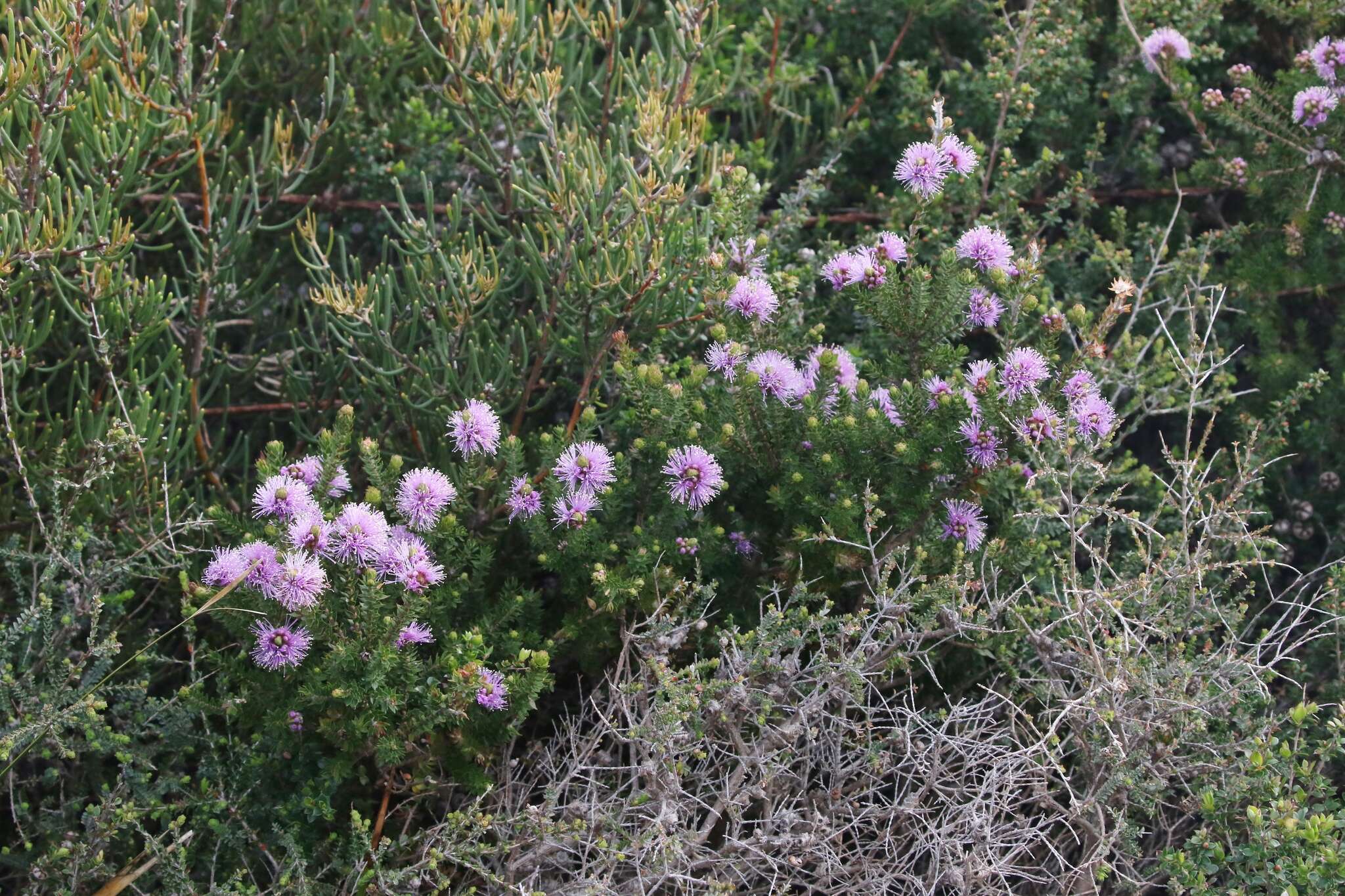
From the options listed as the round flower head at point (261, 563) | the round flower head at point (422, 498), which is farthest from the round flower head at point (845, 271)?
the round flower head at point (261, 563)

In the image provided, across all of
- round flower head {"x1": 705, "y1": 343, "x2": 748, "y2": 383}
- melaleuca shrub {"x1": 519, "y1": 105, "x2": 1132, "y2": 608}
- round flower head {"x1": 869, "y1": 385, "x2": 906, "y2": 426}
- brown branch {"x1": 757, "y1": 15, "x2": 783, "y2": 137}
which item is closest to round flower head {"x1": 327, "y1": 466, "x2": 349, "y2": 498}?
melaleuca shrub {"x1": 519, "y1": 105, "x2": 1132, "y2": 608}

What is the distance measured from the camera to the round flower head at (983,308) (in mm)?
2490

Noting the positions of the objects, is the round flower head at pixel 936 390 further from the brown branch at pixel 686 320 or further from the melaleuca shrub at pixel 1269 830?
the melaleuca shrub at pixel 1269 830

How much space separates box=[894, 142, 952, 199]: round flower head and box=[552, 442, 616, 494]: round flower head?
34.7 inches

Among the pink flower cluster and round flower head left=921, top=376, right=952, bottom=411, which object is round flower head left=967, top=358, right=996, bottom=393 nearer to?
round flower head left=921, top=376, right=952, bottom=411

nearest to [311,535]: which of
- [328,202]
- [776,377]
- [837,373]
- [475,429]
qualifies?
[475,429]

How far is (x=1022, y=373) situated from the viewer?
93.2 inches

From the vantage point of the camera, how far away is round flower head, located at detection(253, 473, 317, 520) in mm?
2219

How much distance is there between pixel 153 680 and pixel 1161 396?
2.54 meters

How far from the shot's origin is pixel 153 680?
278 cm

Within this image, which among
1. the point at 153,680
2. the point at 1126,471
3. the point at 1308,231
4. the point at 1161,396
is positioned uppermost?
the point at 1308,231

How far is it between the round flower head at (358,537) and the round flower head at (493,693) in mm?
296

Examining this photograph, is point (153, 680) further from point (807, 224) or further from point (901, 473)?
point (807, 224)

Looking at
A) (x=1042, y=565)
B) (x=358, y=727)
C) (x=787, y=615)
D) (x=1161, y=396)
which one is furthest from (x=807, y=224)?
(x=358, y=727)
